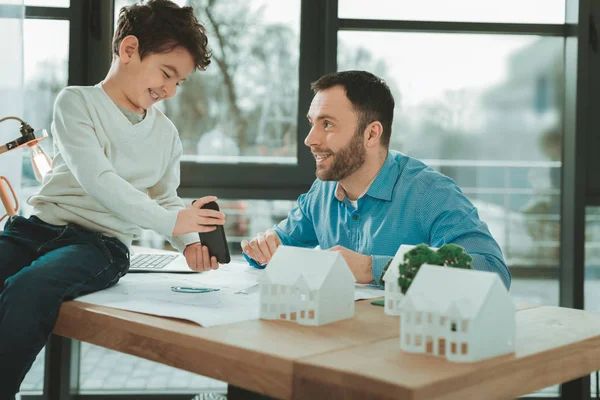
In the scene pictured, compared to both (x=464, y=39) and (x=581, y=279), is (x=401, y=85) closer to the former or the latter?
(x=464, y=39)

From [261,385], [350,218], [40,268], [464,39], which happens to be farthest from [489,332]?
[464,39]

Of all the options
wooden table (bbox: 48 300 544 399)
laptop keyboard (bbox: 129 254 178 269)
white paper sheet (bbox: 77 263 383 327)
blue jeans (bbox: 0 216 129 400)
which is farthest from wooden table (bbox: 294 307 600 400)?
laptop keyboard (bbox: 129 254 178 269)

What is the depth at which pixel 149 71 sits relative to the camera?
4.80ft

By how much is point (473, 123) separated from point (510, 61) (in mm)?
288

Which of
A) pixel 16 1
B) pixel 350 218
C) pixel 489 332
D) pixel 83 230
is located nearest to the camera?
pixel 489 332

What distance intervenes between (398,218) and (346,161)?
23cm

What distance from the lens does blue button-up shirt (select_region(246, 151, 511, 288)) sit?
56.8 inches

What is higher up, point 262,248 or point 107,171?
point 107,171

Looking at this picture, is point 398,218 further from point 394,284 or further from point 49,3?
point 49,3

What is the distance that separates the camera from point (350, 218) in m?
1.75

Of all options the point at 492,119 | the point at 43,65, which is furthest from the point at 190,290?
the point at 492,119

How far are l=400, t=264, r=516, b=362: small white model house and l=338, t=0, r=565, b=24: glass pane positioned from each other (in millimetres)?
1791

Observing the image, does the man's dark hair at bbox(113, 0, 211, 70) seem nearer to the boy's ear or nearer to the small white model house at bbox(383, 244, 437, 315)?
the boy's ear

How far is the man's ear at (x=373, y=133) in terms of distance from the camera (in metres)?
1.82
